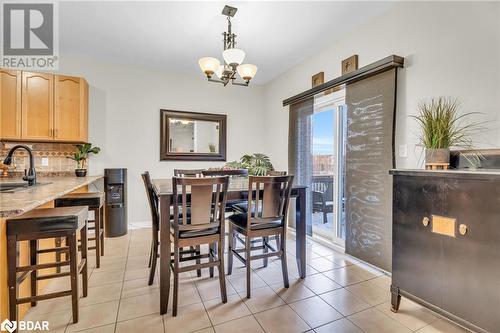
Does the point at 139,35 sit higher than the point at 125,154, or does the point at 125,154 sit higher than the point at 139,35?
the point at 139,35

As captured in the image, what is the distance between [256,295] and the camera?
2.19 metres

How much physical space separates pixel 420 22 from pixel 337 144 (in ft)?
5.01

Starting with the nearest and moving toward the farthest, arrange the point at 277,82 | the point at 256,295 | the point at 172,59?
the point at 256,295
the point at 172,59
the point at 277,82

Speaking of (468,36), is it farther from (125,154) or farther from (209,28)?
(125,154)

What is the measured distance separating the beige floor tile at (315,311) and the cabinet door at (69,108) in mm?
3553

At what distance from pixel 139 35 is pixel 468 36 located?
3324 millimetres

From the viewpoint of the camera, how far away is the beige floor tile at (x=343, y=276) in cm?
244

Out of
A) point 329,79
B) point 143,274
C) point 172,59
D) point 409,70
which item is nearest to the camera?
point 409,70

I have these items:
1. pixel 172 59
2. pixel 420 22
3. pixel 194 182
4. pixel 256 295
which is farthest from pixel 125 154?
pixel 420 22

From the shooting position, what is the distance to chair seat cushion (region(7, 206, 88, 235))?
1592mm

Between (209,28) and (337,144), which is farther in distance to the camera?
(337,144)

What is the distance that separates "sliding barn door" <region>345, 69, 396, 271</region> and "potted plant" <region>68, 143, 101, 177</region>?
364cm

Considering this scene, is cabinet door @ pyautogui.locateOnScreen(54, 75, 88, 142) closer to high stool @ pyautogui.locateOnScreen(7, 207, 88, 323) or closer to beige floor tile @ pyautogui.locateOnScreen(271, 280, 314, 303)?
high stool @ pyautogui.locateOnScreen(7, 207, 88, 323)

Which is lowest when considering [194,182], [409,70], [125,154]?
[194,182]
